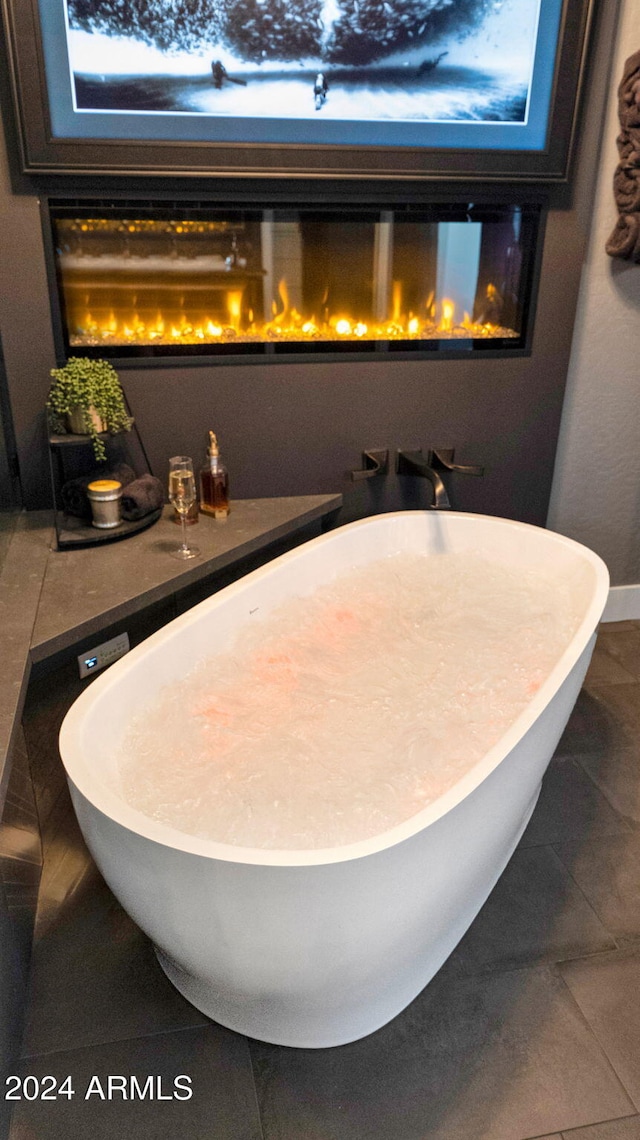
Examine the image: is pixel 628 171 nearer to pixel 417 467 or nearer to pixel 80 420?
pixel 417 467

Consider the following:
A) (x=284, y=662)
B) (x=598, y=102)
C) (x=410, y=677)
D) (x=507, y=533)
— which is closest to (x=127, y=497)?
(x=284, y=662)

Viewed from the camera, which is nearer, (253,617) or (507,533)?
(253,617)

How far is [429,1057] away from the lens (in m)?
1.58

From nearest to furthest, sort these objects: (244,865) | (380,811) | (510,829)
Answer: (244,865) → (380,811) → (510,829)

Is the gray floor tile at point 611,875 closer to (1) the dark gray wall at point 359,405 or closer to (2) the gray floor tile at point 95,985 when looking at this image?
(2) the gray floor tile at point 95,985

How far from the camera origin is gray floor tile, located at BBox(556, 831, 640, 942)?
189 centimetres

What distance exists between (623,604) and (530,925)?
5.46 ft

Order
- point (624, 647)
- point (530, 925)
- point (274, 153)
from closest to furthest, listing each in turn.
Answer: point (530, 925) < point (274, 153) < point (624, 647)

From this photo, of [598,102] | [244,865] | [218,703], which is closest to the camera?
[244,865]

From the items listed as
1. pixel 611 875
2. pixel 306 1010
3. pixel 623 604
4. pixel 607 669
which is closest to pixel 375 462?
pixel 607 669

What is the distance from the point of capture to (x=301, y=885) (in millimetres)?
1267

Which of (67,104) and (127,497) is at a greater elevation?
(67,104)

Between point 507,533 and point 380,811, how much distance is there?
1.21 m

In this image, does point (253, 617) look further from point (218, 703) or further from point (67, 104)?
point (67, 104)
